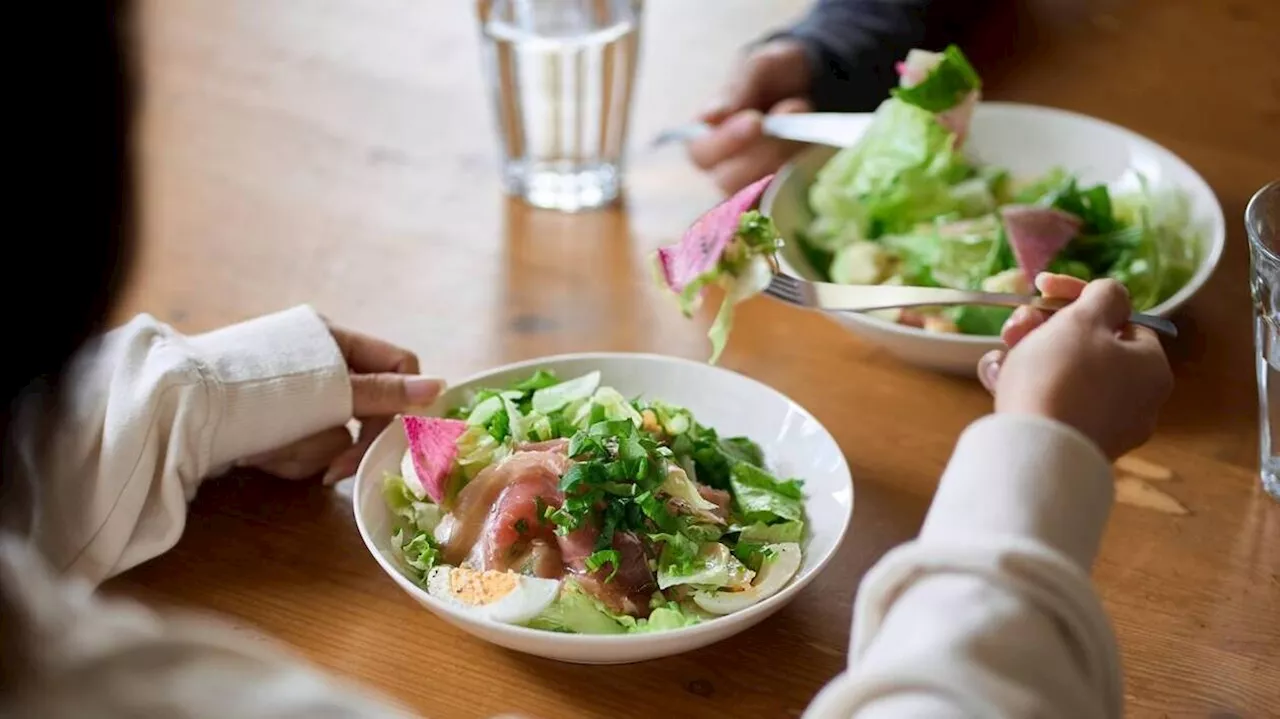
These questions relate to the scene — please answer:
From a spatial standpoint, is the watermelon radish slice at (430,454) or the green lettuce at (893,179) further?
the green lettuce at (893,179)

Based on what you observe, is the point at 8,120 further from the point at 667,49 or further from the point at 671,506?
the point at 667,49

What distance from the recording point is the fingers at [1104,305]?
3.03ft

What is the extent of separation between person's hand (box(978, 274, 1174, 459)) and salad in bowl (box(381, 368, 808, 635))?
184 millimetres

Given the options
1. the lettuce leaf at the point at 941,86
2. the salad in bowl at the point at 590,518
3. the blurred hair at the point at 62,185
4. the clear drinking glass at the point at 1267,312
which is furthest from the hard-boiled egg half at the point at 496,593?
the lettuce leaf at the point at 941,86

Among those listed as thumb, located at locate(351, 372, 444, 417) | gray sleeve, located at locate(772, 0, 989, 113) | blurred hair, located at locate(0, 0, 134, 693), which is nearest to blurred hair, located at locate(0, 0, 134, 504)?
blurred hair, located at locate(0, 0, 134, 693)

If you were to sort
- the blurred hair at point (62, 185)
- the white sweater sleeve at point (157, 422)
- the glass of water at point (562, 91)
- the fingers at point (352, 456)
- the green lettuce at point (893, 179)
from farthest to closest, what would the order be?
the glass of water at point (562, 91) → the green lettuce at point (893, 179) → the fingers at point (352, 456) → the white sweater sleeve at point (157, 422) → the blurred hair at point (62, 185)

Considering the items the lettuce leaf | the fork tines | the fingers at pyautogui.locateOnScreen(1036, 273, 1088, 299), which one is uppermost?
the fingers at pyautogui.locateOnScreen(1036, 273, 1088, 299)

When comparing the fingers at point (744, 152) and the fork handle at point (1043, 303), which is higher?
the fork handle at point (1043, 303)

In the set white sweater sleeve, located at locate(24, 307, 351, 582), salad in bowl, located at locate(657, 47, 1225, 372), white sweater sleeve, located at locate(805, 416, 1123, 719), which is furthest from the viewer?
salad in bowl, located at locate(657, 47, 1225, 372)

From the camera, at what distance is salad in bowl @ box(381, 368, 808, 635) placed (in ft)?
2.96

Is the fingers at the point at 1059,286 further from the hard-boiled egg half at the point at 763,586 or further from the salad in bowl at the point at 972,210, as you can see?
the hard-boiled egg half at the point at 763,586

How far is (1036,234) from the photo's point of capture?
4.07 feet

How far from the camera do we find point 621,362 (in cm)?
114

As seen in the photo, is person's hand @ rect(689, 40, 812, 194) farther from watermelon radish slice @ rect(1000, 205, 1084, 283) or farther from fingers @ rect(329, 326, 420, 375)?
fingers @ rect(329, 326, 420, 375)
